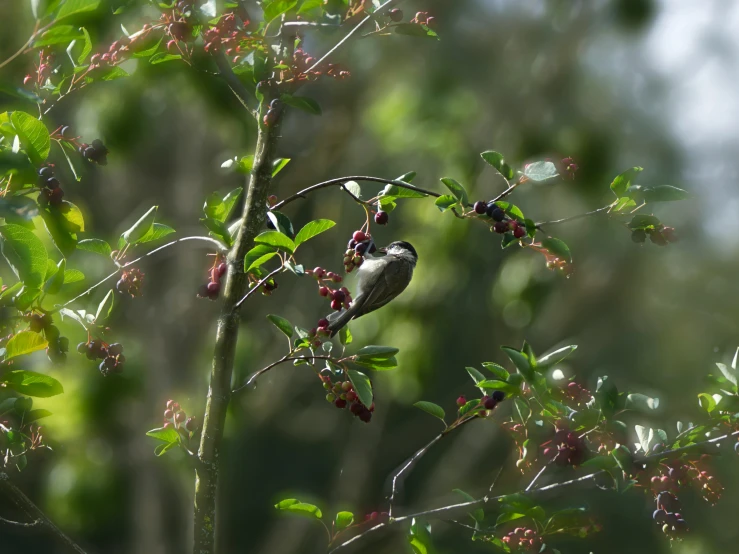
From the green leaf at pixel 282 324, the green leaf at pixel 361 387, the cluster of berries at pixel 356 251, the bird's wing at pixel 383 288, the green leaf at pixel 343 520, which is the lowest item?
the green leaf at pixel 343 520

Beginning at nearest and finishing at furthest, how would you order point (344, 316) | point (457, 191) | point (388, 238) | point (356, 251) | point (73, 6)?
point (73, 6), point (457, 191), point (356, 251), point (344, 316), point (388, 238)

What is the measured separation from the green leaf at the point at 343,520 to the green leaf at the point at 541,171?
0.56m

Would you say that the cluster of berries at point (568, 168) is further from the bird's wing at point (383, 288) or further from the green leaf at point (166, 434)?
the green leaf at point (166, 434)

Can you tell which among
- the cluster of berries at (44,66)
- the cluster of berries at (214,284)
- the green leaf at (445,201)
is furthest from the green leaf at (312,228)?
the cluster of berries at (44,66)

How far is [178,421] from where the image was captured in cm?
124

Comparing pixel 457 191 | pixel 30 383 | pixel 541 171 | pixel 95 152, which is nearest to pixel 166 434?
pixel 30 383

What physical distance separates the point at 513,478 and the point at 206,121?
239 centimetres

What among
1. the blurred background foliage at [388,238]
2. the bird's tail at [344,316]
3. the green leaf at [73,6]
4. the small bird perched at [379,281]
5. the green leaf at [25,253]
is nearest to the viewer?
the green leaf at [73,6]

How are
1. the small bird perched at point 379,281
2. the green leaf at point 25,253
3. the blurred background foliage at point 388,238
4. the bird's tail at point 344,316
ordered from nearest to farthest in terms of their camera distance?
1. the green leaf at point 25,253
2. the bird's tail at point 344,316
3. the small bird perched at point 379,281
4. the blurred background foliage at point 388,238

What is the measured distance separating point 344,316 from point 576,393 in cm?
47

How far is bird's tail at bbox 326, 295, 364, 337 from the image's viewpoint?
145 cm

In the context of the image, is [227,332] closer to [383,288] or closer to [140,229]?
[140,229]

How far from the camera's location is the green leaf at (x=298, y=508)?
1225mm

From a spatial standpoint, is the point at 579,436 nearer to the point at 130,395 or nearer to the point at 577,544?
the point at 130,395
